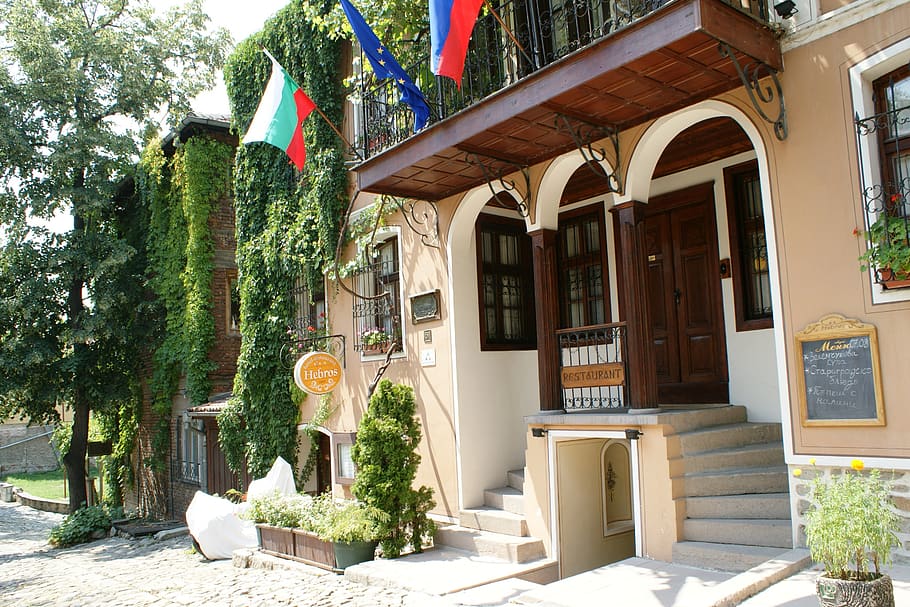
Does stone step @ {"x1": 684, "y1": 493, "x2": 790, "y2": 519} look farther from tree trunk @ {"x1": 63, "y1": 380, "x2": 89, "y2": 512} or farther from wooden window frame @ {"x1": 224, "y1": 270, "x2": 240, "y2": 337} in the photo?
tree trunk @ {"x1": 63, "y1": 380, "x2": 89, "y2": 512}

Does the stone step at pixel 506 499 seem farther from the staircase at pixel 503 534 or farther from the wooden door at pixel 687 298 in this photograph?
the wooden door at pixel 687 298

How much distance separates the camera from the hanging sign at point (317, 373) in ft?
34.1

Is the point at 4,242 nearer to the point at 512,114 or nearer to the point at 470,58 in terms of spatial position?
the point at 470,58

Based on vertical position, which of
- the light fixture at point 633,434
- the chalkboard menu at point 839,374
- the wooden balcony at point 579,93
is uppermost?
the wooden balcony at point 579,93

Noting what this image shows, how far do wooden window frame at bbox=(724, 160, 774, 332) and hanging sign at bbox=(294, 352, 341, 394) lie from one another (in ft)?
18.4

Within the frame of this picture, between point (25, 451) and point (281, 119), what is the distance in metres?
31.3

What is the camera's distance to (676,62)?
19.9 ft

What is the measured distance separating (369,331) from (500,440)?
2.55 m

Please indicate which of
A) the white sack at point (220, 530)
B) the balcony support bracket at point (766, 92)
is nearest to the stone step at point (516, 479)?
the white sack at point (220, 530)

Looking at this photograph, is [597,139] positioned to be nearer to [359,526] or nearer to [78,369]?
[359,526]

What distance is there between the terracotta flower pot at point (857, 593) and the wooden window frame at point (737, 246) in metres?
4.34

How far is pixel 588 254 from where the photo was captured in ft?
33.1

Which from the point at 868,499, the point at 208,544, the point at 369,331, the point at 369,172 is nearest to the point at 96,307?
the point at 208,544

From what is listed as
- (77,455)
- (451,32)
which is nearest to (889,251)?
(451,32)
